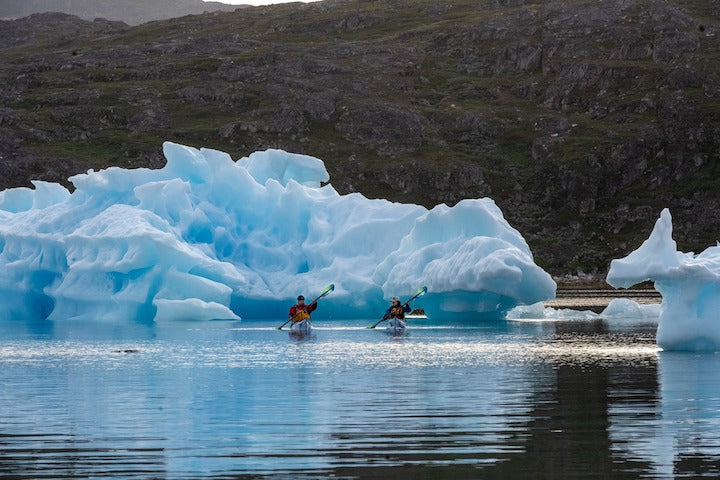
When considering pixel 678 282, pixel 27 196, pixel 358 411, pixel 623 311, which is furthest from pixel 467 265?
pixel 27 196

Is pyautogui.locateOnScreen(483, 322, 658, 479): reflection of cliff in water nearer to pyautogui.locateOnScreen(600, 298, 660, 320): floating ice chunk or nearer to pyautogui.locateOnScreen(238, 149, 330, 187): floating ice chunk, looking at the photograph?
pyautogui.locateOnScreen(600, 298, 660, 320): floating ice chunk

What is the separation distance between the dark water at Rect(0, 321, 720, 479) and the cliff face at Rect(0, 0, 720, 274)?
111 meters

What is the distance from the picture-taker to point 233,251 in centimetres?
6650

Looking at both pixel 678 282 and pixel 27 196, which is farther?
pixel 27 196

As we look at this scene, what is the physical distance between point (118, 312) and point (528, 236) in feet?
322

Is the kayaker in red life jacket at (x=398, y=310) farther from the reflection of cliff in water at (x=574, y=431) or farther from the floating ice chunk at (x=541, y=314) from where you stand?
the reflection of cliff in water at (x=574, y=431)

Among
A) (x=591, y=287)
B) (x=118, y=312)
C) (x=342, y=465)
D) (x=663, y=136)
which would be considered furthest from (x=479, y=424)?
(x=663, y=136)

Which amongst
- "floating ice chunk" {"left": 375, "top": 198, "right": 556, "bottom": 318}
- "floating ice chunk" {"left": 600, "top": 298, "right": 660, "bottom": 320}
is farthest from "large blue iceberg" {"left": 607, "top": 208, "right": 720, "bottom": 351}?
"floating ice chunk" {"left": 600, "top": 298, "right": 660, "bottom": 320}

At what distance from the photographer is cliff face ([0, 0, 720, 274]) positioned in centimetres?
16025

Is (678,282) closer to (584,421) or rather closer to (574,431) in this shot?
(584,421)

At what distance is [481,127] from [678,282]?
14872 centimetres

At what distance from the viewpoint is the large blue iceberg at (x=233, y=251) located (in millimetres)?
57906

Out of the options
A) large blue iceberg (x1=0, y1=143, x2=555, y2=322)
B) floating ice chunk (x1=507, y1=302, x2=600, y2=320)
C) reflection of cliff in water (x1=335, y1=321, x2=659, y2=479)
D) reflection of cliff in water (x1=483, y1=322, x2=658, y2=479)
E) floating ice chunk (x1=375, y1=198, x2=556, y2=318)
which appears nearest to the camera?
reflection of cliff in water (x1=335, y1=321, x2=659, y2=479)

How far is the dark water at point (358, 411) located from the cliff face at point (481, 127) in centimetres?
11142
